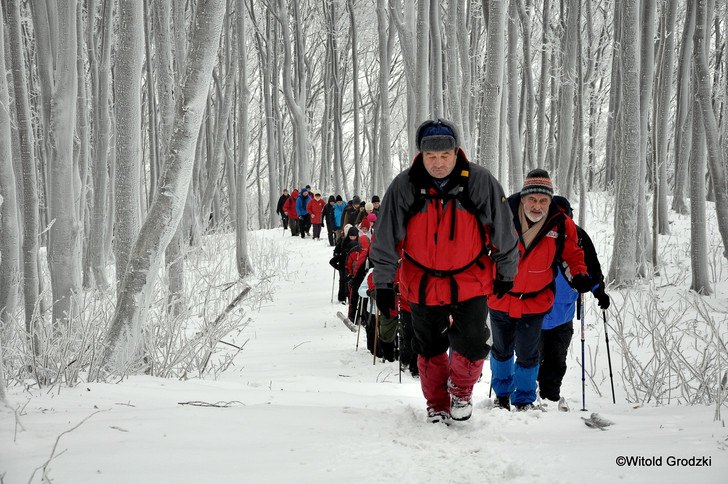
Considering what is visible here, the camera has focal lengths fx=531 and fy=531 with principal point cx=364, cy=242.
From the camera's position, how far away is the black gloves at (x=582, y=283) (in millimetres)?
3775

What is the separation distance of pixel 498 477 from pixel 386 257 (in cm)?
121

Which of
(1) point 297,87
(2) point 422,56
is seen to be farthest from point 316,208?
(2) point 422,56

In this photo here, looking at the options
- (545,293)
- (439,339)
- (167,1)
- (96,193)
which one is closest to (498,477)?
(439,339)

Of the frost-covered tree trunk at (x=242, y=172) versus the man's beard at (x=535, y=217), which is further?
the frost-covered tree trunk at (x=242, y=172)

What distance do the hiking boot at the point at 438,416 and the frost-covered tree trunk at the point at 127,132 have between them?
296cm

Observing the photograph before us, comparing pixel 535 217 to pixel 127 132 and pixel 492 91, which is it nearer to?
pixel 492 91

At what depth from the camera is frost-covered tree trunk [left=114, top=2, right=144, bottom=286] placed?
4.52 metres

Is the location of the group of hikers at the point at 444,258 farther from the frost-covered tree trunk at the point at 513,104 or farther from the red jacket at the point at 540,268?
the frost-covered tree trunk at the point at 513,104

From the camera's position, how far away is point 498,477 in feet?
7.20

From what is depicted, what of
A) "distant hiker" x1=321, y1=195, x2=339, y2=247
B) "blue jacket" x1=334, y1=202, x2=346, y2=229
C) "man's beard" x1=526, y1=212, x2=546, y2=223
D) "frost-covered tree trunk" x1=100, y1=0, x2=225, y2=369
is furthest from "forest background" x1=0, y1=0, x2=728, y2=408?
"blue jacket" x1=334, y1=202, x2=346, y2=229

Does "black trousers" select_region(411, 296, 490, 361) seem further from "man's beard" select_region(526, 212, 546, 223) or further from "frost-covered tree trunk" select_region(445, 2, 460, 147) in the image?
"frost-covered tree trunk" select_region(445, 2, 460, 147)

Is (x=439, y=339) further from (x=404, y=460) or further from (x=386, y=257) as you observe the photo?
(x=404, y=460)

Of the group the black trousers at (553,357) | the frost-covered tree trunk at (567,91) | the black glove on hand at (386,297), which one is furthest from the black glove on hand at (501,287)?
the frost-covered tree trunk at (567,91)

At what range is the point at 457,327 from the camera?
9.78 feet
